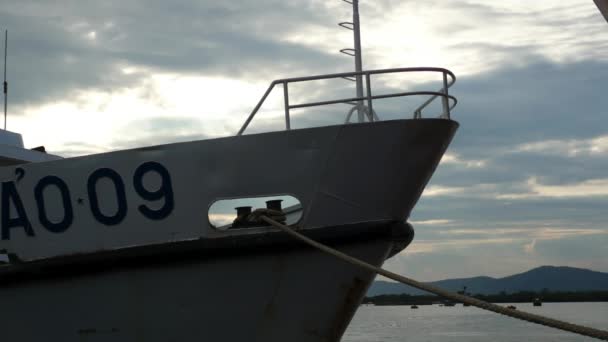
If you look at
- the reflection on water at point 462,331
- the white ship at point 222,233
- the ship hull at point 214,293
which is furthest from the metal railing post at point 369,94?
the reflection on water at point 462,331

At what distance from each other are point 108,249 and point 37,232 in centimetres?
72

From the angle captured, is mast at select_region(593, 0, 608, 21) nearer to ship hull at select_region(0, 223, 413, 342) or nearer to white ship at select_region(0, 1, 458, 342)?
white ship at select_region(0, 1, 458, 342)

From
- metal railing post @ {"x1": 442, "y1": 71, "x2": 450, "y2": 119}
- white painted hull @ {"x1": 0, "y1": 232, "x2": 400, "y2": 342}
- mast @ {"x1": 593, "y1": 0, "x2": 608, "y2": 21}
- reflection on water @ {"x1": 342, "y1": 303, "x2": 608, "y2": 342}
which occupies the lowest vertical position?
reflection on water @ {"x1": 342, "y1": 303, "x2": 608, "y2": 342}

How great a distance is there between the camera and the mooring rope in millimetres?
4852

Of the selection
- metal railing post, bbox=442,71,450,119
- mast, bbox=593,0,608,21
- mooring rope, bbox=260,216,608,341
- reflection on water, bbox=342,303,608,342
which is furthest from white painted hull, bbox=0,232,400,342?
reflection on water, bbox=342,303,608,342

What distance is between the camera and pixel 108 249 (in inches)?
259

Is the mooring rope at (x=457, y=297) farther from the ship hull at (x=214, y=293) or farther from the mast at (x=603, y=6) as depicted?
the mast at (x=603, y=6)

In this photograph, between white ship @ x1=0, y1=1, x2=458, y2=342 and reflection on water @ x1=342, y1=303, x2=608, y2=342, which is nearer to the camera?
white ship @ x1=0, y1=1, x2=458, y2=342

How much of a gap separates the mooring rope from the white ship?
5.9 inches

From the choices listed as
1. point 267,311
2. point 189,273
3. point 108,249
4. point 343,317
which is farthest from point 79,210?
point 343,317

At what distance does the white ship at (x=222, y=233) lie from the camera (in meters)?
6.29

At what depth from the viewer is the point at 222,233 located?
6406mm

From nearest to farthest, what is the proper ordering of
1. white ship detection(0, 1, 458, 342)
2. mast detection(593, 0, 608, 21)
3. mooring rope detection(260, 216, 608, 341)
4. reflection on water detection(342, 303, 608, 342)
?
mast detection(593, 0, 608, 21) → mooring rope detection(260, 216, 608, 341) → white ship detection(0, 1, 458, 342) → reflection on water detection(342, 303, 608, 342)

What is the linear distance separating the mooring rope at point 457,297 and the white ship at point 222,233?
151 mm
